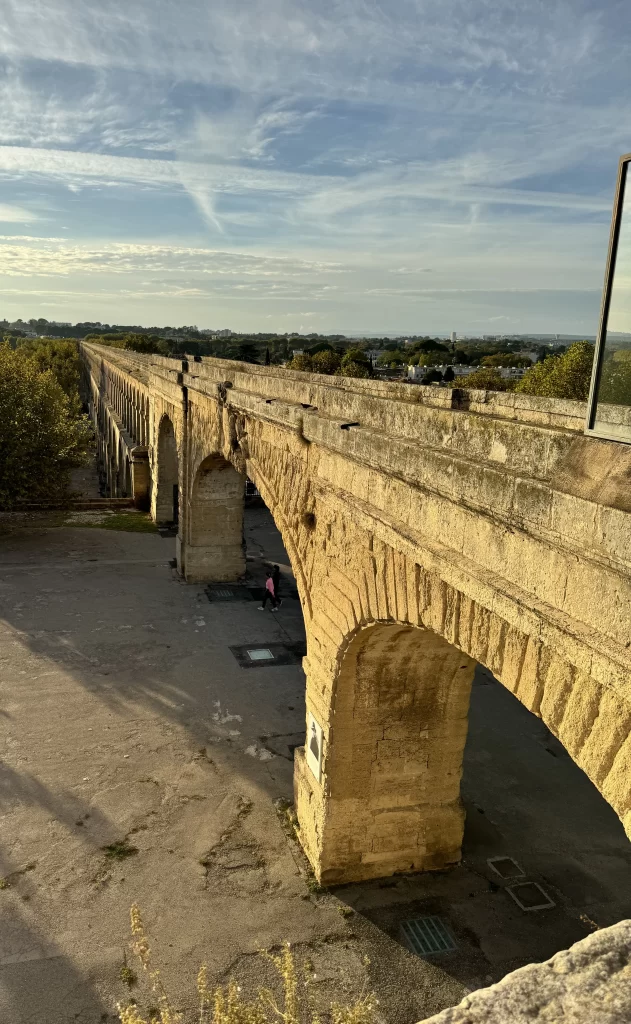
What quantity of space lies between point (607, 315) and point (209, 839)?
778cm

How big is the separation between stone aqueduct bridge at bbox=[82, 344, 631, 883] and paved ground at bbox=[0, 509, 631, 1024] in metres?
0.89

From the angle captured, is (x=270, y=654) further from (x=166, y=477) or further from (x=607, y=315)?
(x=607, y=315)

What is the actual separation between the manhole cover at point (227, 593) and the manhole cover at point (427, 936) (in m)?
10.4

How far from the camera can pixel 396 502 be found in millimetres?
5656

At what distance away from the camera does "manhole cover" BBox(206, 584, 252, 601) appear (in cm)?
1717

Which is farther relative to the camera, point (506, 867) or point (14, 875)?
point (506, 867)

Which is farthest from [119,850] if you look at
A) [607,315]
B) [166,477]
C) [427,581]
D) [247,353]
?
[247,353]

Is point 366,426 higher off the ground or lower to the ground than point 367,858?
higher

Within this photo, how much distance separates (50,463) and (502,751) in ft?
54.2

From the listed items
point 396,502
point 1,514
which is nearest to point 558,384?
point 1,514

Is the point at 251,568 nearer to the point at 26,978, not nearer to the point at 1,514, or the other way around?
the point at 1,514

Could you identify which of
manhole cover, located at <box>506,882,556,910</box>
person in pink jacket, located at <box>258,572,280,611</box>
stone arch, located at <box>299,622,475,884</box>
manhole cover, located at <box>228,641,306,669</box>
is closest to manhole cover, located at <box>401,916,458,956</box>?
stone arch, located at <box>299,622,475,884</box>

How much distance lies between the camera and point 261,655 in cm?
1391

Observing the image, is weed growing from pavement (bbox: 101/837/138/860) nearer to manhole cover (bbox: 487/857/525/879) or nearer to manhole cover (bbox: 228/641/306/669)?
manhole cover (bbox: 487/857/525/879)
